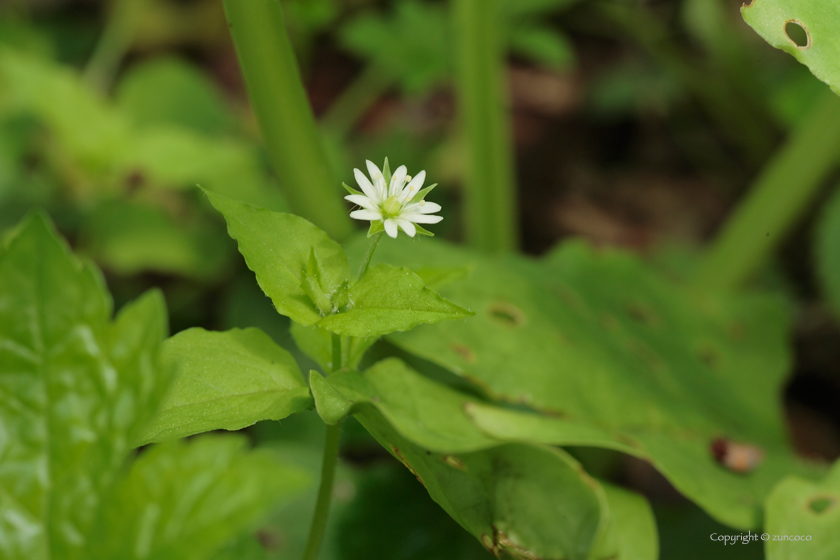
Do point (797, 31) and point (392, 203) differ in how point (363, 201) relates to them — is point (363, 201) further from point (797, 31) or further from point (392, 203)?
point (797, 31)

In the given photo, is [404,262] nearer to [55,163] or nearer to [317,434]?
[317,434]

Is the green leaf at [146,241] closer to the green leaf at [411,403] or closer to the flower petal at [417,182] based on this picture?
the green leaf at [411,403]

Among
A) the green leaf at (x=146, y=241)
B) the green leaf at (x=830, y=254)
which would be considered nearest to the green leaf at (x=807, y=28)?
the green leaf at (x=830, y=254)

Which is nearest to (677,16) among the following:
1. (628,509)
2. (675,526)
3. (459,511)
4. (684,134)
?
(684,134)

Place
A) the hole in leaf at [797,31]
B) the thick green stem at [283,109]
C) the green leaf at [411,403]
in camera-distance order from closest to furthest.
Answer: the green leaf at [411,403]
the hole in leaf at [797,31]
the thick green stem at [283,109]

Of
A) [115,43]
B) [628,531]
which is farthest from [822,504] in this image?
[115,43]
